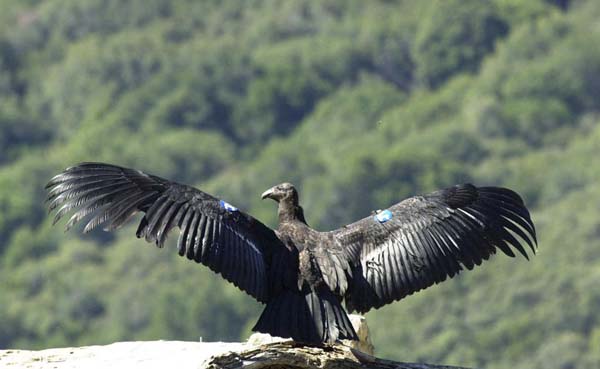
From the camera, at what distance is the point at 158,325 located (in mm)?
55062

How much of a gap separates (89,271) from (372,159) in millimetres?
11175

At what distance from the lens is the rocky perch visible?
11.7 meters

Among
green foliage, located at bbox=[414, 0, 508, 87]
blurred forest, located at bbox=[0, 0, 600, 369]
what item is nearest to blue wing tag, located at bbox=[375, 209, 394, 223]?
blurred forest, located at bbox=[0, 0, 600, 369]

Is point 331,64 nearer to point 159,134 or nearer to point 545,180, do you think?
point 159,134

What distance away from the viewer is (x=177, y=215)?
1229 centimetres

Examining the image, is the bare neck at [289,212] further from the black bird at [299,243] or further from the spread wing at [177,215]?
the spread wing at [177,215]

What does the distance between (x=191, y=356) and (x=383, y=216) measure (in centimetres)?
164

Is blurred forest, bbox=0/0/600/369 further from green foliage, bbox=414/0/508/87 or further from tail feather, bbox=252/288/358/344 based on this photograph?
tail feather, bbox=252/288/358/344

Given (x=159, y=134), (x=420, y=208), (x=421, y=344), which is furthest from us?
(x=159, y=134)

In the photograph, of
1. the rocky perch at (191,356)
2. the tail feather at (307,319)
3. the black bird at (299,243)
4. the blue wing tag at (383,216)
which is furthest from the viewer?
the blue wing tag at (383,216)

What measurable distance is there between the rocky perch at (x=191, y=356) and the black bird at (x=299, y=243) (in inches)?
5.2

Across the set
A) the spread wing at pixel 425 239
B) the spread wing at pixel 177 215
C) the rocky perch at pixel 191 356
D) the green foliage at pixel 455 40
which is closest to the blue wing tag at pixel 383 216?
the spread wing at pixel 425 239

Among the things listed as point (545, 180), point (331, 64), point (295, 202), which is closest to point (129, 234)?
point (545, 180)

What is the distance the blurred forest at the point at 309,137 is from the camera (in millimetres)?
53875
